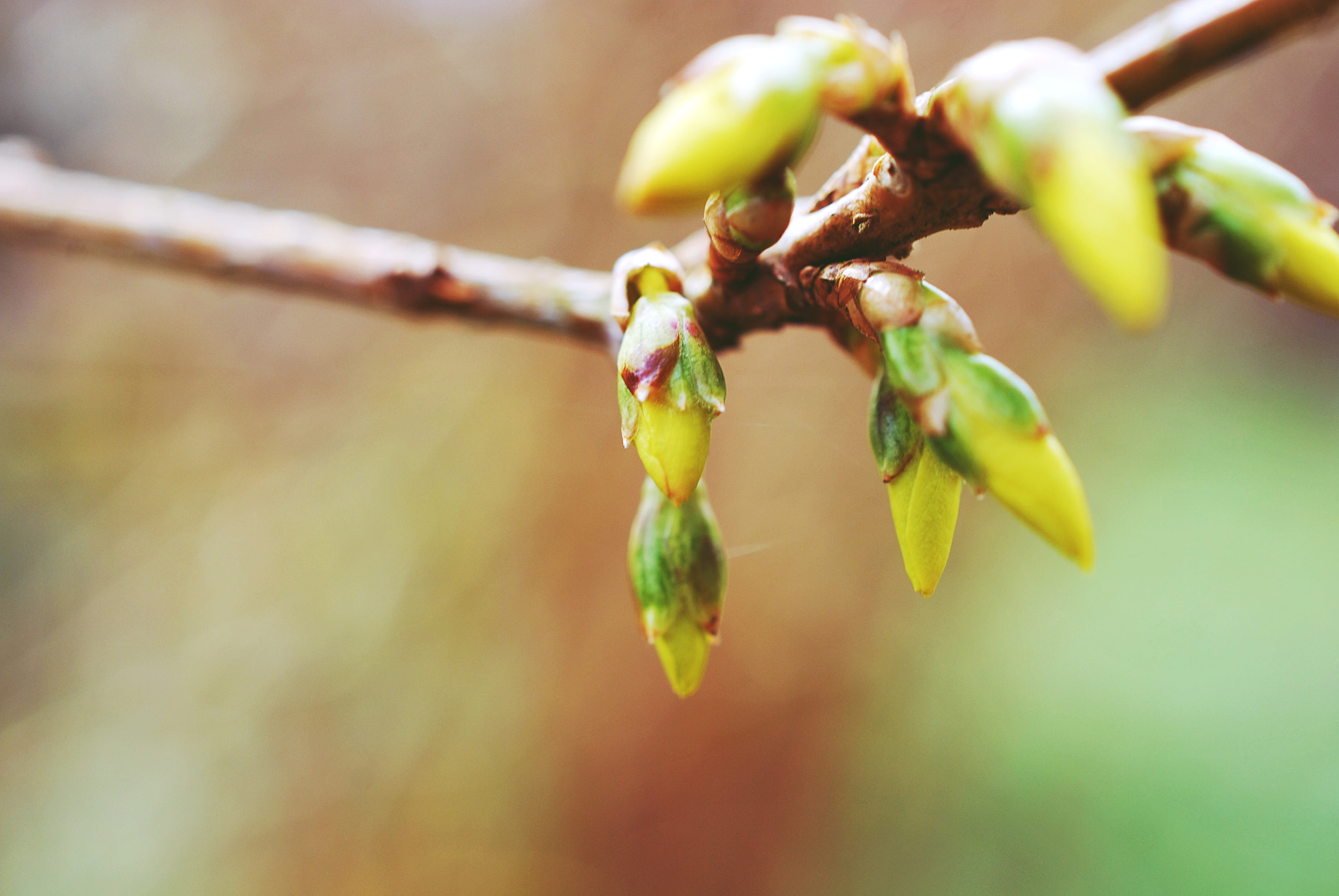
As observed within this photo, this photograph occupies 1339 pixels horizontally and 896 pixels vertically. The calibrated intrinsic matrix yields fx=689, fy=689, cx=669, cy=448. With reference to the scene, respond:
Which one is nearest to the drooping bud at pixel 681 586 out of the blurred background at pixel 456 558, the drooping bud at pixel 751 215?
the drooping bud at pixel 751 215

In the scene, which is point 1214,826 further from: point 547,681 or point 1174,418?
point 547,681

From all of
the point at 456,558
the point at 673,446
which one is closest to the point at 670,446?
the point at 673,446

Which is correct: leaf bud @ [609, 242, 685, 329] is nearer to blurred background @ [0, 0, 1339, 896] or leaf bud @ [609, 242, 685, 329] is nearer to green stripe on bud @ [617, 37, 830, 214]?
green stripe on bud @ [617, 37, 830, 214]

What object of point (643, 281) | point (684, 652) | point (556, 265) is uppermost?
point (556, 265)

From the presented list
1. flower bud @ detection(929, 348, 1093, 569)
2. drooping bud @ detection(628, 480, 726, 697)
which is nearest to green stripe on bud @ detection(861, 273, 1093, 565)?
flower bud @ detection(929, 348, 1093, 569)

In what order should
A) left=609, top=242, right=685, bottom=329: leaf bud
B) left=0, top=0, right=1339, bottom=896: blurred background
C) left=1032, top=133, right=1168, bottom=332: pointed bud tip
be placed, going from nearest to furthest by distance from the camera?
1. left=1032, top=133, right=1168, bottom=332: pointed bud tip
2. left=609, top=242, right=685, bottom=329: leaf bud
3. left=0, top=0, right=1339, bottom=896: blurred background

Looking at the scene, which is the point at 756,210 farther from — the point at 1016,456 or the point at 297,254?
the point at 297,254

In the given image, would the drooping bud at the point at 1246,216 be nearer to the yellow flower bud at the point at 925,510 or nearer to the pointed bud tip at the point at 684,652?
the yellow flower bud at the point at 925,510
